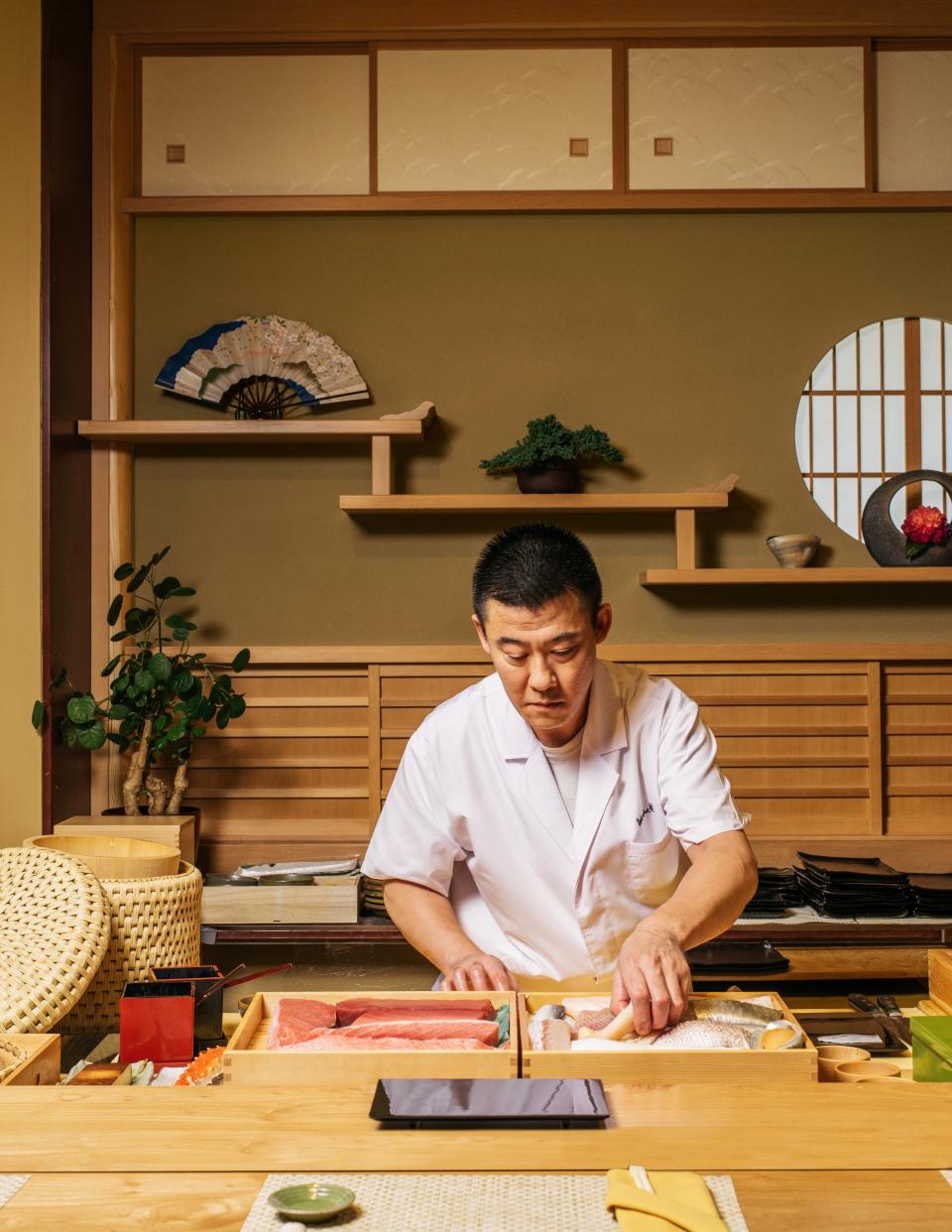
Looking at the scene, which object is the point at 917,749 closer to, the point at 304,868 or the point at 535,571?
the point at 304,868

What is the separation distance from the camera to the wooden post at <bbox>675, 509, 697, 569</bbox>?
390 centimetres

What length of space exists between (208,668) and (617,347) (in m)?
1.85

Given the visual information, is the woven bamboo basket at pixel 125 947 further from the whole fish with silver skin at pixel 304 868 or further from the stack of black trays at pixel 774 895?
the stack of black trays at pixel 774 895

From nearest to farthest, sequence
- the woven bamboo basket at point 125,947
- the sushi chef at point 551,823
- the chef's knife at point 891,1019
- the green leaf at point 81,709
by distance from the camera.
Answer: the chef's knife at point 891,1019 → the woven bamboo basket at point 125,947 → the sushi chef at point 551,823 → the green leaf at point 81,709

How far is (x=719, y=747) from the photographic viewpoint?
157 inches

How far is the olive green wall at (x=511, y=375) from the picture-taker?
13.3 feet

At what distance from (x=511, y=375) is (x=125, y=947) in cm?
275

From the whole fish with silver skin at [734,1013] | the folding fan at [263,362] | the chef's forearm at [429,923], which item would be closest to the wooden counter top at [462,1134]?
the whole fish with silver skin at [734,1013]

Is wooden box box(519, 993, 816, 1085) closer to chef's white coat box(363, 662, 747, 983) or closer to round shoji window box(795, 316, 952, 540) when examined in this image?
chef's white coat box(363, 662, 747, 983)

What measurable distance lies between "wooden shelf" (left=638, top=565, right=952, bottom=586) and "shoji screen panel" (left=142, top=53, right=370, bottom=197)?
177 cm

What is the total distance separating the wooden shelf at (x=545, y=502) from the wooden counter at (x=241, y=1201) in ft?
9.62

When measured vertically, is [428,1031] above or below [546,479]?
below

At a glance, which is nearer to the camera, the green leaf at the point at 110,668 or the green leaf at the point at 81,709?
the green leaf at the point at 81,709

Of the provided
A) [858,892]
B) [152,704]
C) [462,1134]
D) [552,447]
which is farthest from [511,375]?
[462,1134]
